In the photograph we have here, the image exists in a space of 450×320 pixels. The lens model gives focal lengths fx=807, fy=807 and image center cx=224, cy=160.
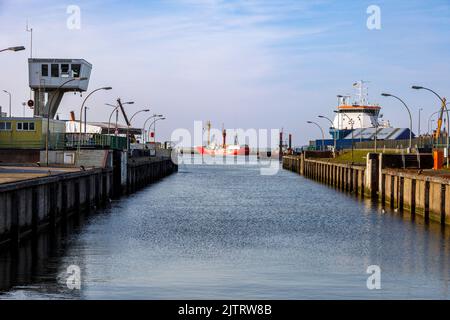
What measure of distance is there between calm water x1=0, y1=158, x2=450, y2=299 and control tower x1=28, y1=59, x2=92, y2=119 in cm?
3623

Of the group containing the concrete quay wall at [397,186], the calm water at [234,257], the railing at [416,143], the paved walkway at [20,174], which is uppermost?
the railing at [416,143]

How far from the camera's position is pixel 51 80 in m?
95.2

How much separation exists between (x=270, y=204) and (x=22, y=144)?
2540cm

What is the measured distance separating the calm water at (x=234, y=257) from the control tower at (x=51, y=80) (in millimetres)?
36231

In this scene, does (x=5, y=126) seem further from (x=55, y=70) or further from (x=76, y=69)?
(x=76, y=69)

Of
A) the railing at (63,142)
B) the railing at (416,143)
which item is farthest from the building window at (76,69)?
the railing at (416,143)

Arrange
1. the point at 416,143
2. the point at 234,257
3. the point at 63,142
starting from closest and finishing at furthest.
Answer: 1. the point at 234,257
2. the point at 63,142
3. the point at 416,143

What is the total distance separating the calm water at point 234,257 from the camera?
95.3 ft

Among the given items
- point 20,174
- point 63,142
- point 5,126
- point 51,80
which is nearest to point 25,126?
point 5,126

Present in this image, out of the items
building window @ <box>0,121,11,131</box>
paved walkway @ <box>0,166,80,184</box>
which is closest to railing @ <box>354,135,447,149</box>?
building window @ <box>0,121,11,131</box>

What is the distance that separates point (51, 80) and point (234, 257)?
6319cm

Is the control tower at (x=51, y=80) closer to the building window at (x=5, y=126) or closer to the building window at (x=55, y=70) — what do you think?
the building window at (x=55, y=70)

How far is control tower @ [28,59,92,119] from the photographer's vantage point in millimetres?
94688

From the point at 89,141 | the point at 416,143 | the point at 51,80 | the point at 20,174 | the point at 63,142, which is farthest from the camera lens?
the point at 416,143
